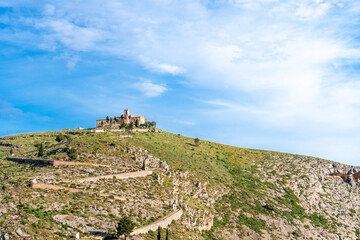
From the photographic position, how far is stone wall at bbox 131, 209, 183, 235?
51253 millimetres

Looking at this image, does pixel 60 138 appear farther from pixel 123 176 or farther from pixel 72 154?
pixel 123 176

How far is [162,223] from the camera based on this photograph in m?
56.4

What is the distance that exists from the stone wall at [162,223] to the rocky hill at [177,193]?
0.62 ft

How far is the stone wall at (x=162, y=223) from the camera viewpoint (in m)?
51.3

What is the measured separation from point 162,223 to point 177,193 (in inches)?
633

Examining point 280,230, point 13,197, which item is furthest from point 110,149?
point 280,230

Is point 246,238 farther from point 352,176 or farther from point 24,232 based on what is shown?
point 352,176

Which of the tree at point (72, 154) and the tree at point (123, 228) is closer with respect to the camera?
the tree at point (123, 228)

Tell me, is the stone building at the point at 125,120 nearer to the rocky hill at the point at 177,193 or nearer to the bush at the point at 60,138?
the rocky hill at the point at 177,193

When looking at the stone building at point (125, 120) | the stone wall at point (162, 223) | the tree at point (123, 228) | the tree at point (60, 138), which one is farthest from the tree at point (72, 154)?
the stone building at point (125, 120)

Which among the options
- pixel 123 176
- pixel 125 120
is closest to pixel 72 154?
pixel 123 176

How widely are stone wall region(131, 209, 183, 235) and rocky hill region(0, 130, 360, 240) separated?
0.62ft

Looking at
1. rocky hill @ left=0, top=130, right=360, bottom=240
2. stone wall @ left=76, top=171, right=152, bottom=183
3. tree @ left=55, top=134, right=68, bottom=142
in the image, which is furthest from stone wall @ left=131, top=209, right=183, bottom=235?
tree @ left=55, top=134, right=68, bottom=142

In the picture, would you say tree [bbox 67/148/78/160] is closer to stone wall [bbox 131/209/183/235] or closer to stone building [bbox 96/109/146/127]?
stone wall [bbox 131/209/183/235]
